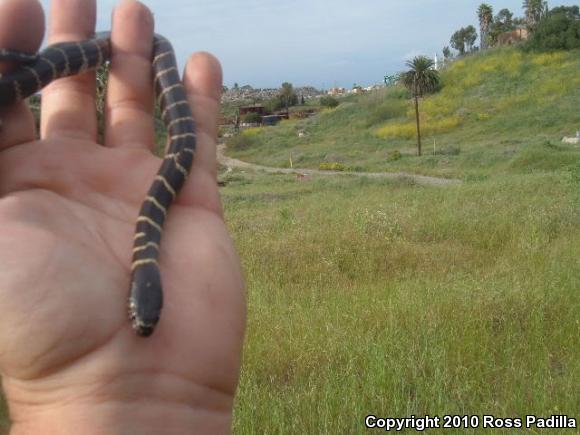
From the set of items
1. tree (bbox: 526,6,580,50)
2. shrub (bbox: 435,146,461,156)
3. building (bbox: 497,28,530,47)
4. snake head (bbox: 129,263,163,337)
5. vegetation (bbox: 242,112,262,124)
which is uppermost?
building (bbox: 497,28,530,47)

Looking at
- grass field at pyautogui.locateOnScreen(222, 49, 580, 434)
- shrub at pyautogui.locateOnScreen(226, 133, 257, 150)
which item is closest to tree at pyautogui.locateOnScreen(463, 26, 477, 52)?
shrub at pyautogui.locateOnScreen(226, 133, 257, 150)

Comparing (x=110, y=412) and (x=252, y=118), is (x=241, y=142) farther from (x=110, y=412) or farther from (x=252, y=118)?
(x=110, y=412)

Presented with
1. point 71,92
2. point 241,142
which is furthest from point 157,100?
point 241,142

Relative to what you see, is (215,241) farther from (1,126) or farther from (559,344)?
(559,344)

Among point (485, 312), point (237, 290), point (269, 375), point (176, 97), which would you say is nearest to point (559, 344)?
point (485, 312)

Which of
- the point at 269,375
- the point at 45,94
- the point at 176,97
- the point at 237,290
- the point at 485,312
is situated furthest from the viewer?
the point at 485,312

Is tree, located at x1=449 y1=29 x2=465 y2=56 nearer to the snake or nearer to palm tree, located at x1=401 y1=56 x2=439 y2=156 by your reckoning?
palm tree, located at x1=401 y1=56 x2=439 y2=156
